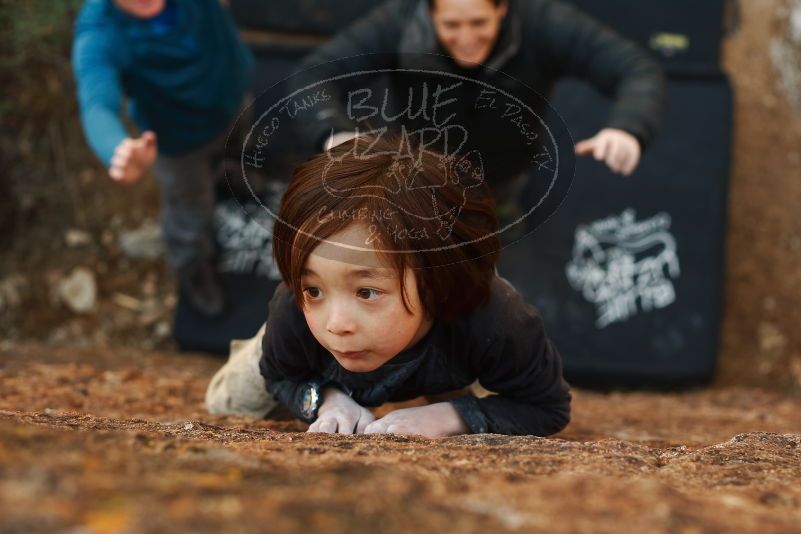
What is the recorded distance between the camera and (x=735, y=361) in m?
3.50

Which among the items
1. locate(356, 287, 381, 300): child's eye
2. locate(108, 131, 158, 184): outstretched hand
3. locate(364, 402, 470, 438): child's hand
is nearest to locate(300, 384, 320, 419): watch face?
locate(364, 402, 470, 438): child's hand

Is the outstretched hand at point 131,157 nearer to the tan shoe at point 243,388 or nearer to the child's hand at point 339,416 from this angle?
the tan shoe at point 243,388

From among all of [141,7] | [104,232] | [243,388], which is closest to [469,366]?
[243,388]

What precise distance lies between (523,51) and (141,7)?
1.03 meters

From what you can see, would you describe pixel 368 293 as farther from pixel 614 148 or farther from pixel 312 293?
pixel 614 148

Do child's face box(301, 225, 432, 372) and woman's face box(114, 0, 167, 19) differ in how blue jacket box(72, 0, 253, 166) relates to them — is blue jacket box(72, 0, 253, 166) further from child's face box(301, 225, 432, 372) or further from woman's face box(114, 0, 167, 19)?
child's face box(301, 225, 432, 372)

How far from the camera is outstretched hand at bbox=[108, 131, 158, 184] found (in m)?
2.16

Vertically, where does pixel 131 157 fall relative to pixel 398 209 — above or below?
above

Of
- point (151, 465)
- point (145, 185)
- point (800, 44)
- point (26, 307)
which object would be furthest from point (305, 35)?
point (151, 465)

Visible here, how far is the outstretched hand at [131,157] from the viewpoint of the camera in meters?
2.16

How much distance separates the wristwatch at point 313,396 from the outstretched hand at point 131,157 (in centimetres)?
84

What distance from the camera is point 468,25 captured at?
7.63 feet

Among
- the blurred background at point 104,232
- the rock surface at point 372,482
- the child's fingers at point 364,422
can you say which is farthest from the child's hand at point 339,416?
the blurred background at point 104,232

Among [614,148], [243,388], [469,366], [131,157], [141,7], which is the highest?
[141,7]
